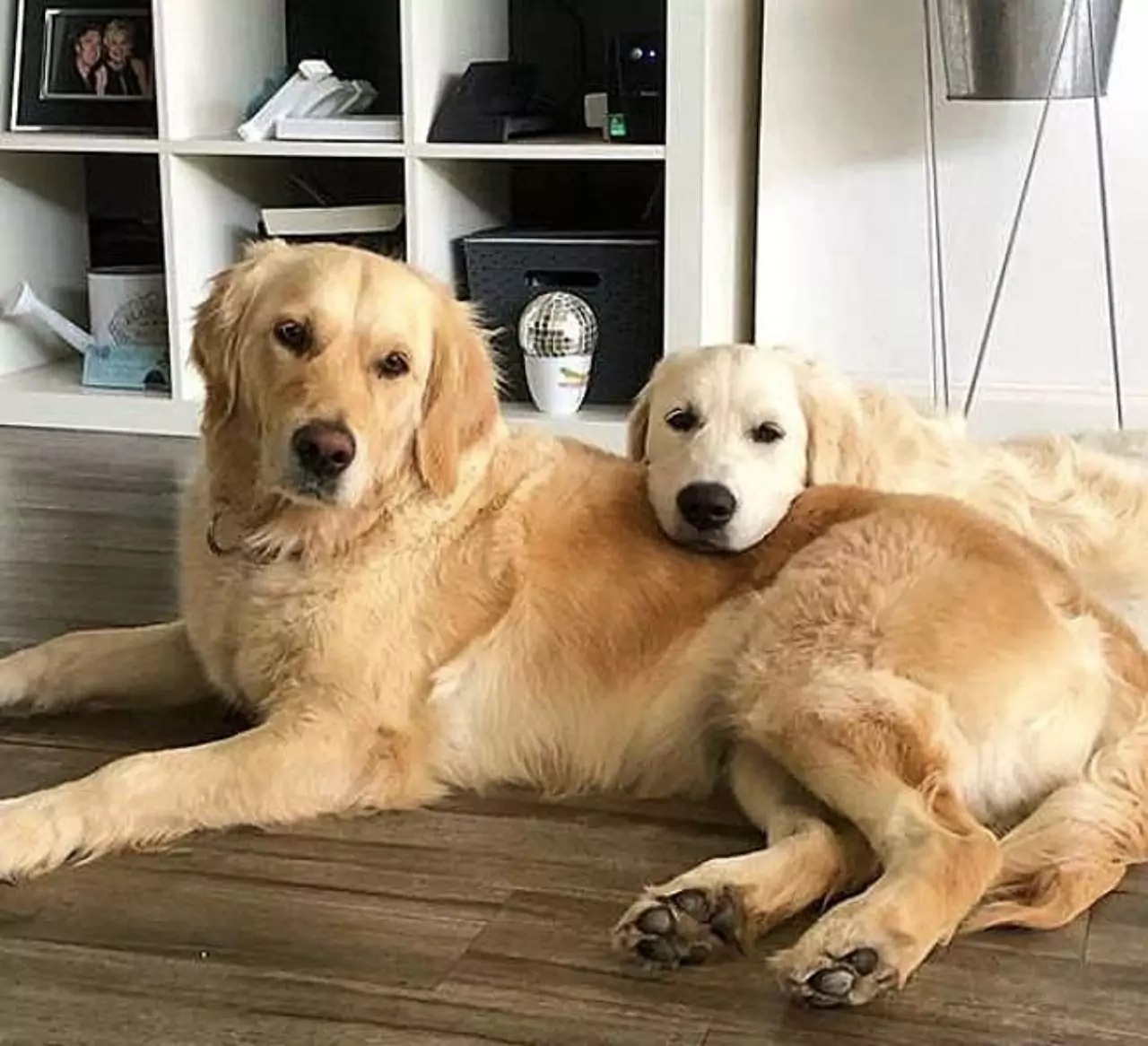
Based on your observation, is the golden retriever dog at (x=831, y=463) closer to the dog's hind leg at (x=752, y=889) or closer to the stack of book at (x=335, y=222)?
the dog's hind leg at (x=752, y=889)

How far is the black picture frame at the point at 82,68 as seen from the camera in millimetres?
3719

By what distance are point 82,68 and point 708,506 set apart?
7.93ft

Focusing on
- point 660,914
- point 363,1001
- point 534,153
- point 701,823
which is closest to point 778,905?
point 660,914

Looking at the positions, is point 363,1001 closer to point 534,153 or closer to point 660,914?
point 660,914

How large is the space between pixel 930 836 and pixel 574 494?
24.4 inches

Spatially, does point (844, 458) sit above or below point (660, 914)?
above

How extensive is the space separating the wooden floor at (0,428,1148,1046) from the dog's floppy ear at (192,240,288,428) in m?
0.40

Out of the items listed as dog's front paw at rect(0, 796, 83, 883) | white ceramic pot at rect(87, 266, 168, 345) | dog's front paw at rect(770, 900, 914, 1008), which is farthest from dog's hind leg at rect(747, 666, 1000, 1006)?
white ceramic pot at rect(87, 266, 168, 345)

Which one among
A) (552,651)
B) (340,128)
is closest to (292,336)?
(552,651)

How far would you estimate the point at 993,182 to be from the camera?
3363 millimetres

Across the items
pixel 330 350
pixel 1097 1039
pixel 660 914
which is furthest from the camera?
pixel 330 350

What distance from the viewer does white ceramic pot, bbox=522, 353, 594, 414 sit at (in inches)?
136

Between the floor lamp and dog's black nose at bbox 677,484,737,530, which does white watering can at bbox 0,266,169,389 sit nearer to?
the floor lamp

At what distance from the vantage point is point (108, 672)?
6.51 feet
